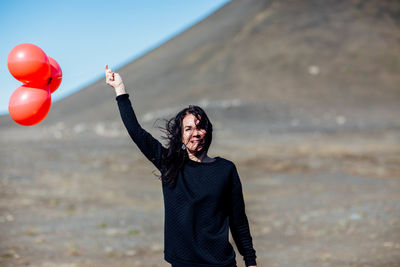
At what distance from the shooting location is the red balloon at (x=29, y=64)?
337cm

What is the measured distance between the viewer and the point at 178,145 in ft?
8.57

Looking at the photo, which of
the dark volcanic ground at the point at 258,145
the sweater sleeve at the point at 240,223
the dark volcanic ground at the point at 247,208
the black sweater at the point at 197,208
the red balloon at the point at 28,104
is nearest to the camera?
the black sweater at the point at 197,208

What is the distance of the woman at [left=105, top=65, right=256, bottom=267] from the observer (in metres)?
2.53

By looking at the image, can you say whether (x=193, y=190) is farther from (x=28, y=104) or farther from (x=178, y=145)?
(x=28, y=104)

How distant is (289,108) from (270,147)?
14.6 m

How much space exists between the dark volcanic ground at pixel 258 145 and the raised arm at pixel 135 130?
3.80 m

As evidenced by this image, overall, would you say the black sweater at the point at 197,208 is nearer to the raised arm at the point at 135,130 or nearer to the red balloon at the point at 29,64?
the raised arm at the point at 135,130

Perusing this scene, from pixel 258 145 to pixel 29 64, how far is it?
21.6 m

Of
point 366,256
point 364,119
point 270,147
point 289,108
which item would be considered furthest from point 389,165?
point 289,108


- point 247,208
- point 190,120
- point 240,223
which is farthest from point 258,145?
point 190,120

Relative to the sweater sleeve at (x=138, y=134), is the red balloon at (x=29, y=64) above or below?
above

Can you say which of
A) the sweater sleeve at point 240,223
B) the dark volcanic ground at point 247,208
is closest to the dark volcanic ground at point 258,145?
the dark volcanic ground at point 247,208

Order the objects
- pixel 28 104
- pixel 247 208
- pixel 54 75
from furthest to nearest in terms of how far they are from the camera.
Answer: pixel 247 208 → pixel 54 75 → pixel 28 104

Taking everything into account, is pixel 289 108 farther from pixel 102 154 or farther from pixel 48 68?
pixel 48 68
